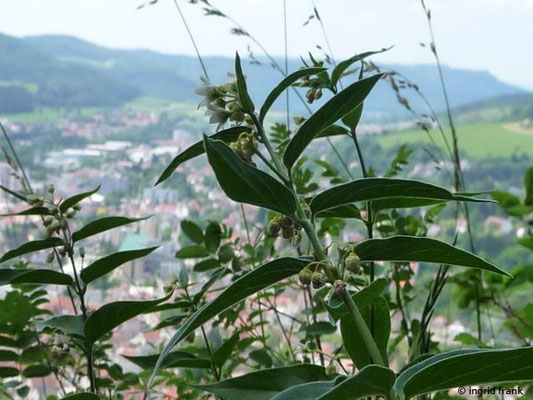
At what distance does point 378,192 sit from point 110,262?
30 centimetres

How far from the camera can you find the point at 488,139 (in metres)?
3.35

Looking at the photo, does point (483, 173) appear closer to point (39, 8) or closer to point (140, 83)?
point (39, 8)

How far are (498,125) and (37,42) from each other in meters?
3.83

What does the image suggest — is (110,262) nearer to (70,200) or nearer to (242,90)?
(70,200)

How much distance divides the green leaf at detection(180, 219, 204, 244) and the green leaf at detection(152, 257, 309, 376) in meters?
0.50

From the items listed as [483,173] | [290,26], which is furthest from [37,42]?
[290,26]

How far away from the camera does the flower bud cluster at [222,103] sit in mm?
415

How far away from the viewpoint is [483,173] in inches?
→ 101

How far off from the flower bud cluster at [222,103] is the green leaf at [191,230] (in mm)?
463

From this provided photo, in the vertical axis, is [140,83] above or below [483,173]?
above

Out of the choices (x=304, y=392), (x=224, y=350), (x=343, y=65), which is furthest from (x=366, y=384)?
(x=224, y=350)

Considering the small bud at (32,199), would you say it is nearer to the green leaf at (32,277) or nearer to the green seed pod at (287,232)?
the green leaf at (32,277)

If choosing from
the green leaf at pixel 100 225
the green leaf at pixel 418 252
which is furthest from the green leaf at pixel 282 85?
the green leaf at pixel 100 225

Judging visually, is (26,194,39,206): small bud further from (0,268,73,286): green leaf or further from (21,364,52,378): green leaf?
(21,364,52,378): green leaf
